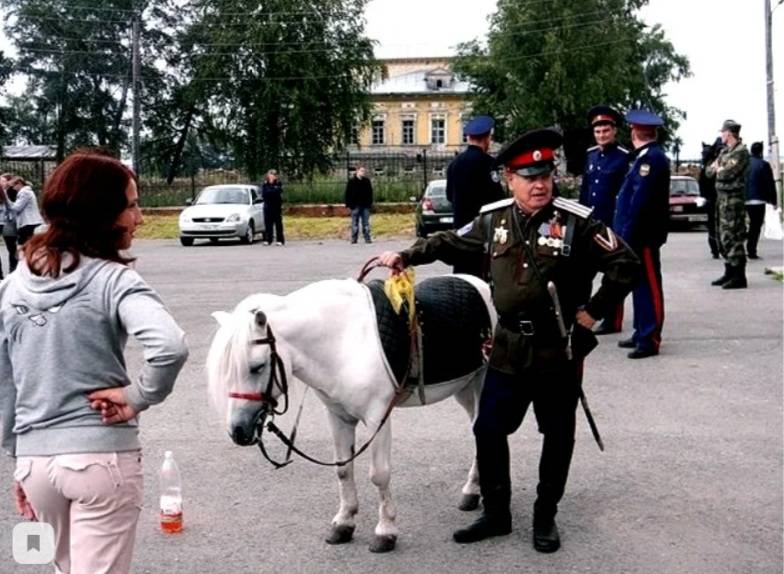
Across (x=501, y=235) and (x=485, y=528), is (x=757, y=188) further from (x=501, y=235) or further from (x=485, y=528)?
(x=485, y=528)

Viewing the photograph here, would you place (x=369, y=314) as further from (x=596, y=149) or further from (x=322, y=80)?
(x=322, y=80)

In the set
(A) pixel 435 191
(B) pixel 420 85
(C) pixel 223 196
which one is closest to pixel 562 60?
(A) pixel 435 191

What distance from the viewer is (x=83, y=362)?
2920 mm

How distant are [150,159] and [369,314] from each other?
6205 centimetres

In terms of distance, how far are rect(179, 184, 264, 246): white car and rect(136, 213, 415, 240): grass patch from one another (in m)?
1.84

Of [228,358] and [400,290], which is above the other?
[400,290]

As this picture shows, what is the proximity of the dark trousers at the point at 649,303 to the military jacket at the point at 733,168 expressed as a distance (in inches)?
200

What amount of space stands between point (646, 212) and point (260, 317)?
563 centimetres

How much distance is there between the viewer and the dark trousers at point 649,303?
920 cm

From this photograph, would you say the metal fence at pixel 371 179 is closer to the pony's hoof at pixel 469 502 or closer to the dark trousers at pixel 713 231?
the dark trousers at pixel 713 231

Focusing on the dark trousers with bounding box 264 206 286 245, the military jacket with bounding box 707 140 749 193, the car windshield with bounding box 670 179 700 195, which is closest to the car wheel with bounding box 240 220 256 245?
the dark trousers with bounding box 264 206 286 245

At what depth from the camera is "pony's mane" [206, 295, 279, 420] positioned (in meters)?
4.17

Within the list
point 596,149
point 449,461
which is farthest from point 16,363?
point 596,149

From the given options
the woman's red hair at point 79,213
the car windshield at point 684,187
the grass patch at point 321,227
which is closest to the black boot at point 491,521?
the woman's red hair at point 79,213
